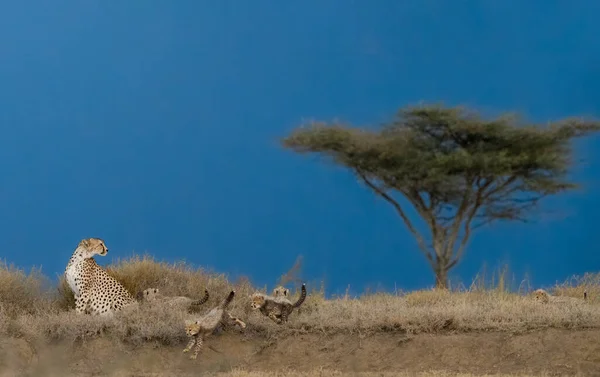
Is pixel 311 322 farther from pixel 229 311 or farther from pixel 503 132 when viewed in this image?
pixel 503 132

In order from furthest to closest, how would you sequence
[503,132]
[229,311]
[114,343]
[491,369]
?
[503,132], [229,311], [114,343], [491,369]

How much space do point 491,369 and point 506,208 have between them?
12862 mm

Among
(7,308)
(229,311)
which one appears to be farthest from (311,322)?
(7,308)

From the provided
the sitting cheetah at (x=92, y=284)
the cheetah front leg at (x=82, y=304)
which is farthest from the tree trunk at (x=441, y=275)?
the cheetah front leg at (x=82, y=304)

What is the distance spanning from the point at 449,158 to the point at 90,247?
1116 cm

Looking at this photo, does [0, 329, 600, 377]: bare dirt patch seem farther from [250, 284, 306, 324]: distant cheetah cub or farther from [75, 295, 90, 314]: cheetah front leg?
[75, 295, 90, 314]: cheetah front leg

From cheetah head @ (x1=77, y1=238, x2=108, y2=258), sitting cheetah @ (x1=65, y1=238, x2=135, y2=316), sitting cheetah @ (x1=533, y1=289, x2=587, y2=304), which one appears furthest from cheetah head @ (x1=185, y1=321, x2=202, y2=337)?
sitting cheetah @ (x1=533, y1=289, x2=587, y2=304)

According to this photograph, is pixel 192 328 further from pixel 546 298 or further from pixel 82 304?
pixel 546 298

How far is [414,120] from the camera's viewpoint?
2184 cm

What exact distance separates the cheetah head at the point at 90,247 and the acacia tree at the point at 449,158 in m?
10.7

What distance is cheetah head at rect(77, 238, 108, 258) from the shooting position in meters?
12.3

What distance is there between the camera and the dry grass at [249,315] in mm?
11000

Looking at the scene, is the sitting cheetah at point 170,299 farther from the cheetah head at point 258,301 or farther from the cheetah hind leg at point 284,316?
the cheetah hind leg at point 284,316

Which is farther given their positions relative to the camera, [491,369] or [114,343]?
[114,343]
